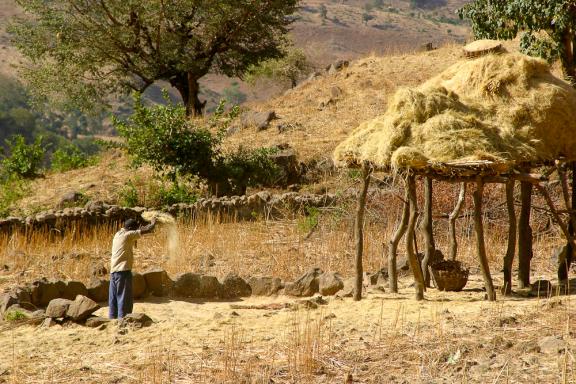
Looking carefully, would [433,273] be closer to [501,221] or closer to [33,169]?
[501,221]

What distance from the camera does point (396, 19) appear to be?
104 m

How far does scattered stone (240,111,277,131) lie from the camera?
2480cm

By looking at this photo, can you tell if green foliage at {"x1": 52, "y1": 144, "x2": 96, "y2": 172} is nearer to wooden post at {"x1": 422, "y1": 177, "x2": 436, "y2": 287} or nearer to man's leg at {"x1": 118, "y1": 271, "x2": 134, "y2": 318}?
man's leg at {"x1": 118, "y1": 271, "x2": 134, "y2": 318}

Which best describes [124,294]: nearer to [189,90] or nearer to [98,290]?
[98,290]

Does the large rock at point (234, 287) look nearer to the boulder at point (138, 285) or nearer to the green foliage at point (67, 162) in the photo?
the boulder at point (138, 285)

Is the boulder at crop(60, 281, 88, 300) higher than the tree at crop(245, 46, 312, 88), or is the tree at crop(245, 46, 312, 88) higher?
the tree at crop(245, 46, 312, 88)

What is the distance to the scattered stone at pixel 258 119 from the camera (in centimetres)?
2480

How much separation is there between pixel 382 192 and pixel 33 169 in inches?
429

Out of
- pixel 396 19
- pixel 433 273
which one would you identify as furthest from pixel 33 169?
pixel 396 19

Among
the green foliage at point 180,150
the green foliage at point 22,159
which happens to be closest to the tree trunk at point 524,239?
the green foliage at point 180,150

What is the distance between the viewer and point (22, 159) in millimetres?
22484

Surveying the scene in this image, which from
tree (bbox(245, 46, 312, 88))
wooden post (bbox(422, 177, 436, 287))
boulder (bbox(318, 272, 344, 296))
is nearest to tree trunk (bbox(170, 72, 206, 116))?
tree (bbox(245, 46, 312, 88))

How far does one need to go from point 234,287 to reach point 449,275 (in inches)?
104

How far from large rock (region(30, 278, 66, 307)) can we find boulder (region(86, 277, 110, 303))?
1.26 feet
